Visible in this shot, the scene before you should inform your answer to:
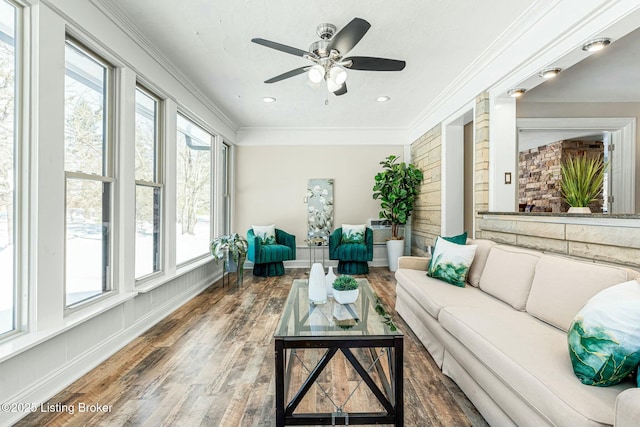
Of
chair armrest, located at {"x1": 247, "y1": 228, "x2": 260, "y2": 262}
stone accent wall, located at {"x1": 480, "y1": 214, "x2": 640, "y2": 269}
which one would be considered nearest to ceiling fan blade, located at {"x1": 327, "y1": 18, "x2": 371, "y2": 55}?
stone accent wall, located at {"x1": 480, "y1": 214, "x2": 640, "y2": 269}

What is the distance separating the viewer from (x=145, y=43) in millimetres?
2797

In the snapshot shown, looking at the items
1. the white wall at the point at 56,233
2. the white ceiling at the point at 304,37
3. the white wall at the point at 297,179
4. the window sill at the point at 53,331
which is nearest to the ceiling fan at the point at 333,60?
the white ceiling at the point at 304,37

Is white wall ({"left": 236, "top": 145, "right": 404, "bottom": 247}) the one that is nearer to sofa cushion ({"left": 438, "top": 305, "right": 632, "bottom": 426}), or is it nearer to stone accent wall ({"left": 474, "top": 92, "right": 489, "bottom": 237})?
stone accent wall ({"left": 474, "top": 92, "right": 489, "bottom": 237})

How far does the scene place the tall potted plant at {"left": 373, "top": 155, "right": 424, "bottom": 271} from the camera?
5.37m

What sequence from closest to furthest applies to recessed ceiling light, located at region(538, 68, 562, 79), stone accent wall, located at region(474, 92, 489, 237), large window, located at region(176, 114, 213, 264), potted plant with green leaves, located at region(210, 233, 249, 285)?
recessed ceiling light, located at region(538, 68, 562, 79) → stone accent wall, located at region(474, 92, 489, 237) → large window, located at region(176, 114, 213, 264) → potted plant with green leaves, located at region(210, 233, 249, 285)

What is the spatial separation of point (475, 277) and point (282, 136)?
4.40 metres

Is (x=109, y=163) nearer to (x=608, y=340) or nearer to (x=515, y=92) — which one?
(x=608, y=340)

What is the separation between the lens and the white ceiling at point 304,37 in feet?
7.68

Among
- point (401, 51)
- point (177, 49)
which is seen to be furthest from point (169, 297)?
point (401, 51)

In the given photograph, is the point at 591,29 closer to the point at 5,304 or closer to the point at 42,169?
the point at 42,169

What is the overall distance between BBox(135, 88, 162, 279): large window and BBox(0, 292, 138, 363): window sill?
0.56 m

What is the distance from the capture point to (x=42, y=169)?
6.05 ft

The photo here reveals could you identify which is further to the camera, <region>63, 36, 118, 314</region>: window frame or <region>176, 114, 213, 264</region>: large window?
<region>176, 114, 213, 264</region>: large window

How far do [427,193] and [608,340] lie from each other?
4.13 metres
